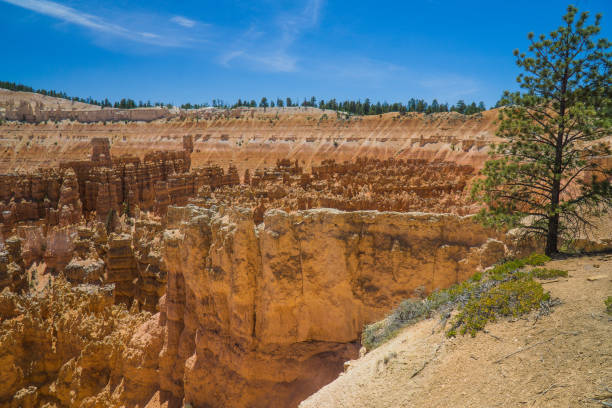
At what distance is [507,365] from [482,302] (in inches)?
58.4

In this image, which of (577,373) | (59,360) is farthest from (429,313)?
(59,360)

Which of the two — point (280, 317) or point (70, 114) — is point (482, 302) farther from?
point (70, 114)

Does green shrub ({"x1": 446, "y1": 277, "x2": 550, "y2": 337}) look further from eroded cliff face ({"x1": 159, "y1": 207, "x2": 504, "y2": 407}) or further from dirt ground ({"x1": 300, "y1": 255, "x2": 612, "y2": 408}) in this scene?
eroded cliff face ({"x1": 159, "y1": 207, "x2": 504, "y2": 407})

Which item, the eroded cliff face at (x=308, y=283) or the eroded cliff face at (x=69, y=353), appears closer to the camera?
the eroded cliff face at (x=308, y=283)

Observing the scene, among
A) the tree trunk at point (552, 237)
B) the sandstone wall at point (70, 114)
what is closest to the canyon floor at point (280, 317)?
the tree trunk at point (552, 237)

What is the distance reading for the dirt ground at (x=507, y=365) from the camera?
4.39 meters

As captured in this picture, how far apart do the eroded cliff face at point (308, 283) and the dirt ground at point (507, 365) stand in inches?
115

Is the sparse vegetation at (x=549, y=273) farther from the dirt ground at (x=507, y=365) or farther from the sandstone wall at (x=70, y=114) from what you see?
the sandstone wall at (x=70, y=114)

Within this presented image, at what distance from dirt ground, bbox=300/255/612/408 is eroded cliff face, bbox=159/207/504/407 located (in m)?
2.92

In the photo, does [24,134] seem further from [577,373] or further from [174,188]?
[577,373]

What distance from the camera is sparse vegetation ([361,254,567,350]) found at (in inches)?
239

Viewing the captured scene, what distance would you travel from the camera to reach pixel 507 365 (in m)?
5.02

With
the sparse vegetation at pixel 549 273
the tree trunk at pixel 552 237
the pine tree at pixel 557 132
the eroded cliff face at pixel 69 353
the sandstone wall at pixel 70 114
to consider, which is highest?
the sandstone wall at pixel 70 114

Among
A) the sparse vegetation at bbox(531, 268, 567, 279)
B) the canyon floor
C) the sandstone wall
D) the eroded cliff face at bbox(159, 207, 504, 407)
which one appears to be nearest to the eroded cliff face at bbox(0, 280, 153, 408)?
the canyon floor
